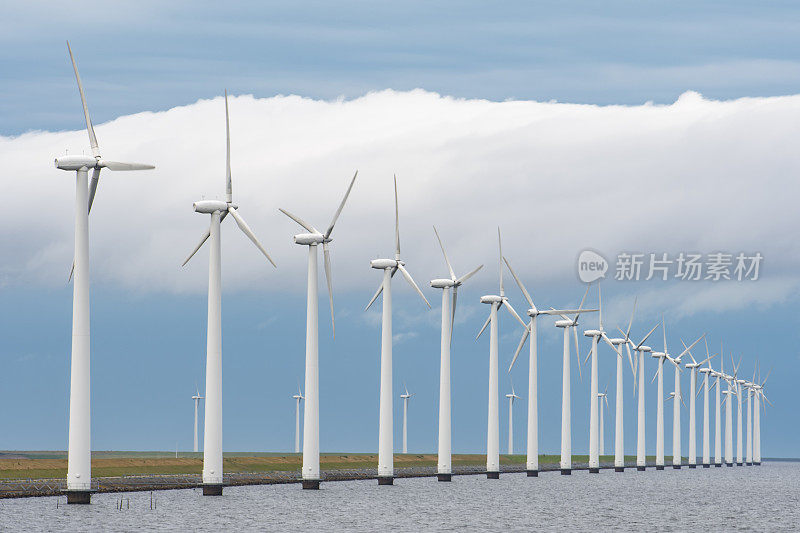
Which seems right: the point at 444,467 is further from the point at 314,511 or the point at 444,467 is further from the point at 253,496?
the point at 314,511

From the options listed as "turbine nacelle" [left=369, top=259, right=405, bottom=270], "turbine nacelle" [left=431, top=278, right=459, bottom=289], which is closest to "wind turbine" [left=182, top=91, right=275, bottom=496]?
"turbine nacelle" [left=369, top=259, right=405, bottom=270]

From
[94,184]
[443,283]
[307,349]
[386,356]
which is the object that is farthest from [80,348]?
[443,283]

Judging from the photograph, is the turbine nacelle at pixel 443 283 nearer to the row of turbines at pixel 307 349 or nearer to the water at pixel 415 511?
the row of turbines at pixel 307 349

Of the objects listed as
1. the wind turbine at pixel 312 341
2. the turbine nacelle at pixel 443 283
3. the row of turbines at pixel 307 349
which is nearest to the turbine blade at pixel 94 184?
the row of turbines at pixel 307 349

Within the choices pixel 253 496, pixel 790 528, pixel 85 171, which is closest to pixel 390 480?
pixel 253 496

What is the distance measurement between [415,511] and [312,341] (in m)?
18.2

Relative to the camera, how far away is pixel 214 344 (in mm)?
97812

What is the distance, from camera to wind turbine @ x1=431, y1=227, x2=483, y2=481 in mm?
139250

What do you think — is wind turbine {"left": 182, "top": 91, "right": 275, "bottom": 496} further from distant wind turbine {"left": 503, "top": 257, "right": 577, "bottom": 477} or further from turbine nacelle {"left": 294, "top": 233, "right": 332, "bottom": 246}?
distant wind turbine {"left": 503, "top": 257, "right": 577, "bottom": 477}

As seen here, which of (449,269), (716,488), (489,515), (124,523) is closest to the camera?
(124,523)

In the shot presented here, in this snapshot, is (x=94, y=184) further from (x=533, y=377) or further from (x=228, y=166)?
(x=533, y=377)

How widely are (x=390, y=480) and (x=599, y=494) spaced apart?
27.8m

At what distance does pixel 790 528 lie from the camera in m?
96.6

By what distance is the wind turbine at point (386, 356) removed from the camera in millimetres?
126125
